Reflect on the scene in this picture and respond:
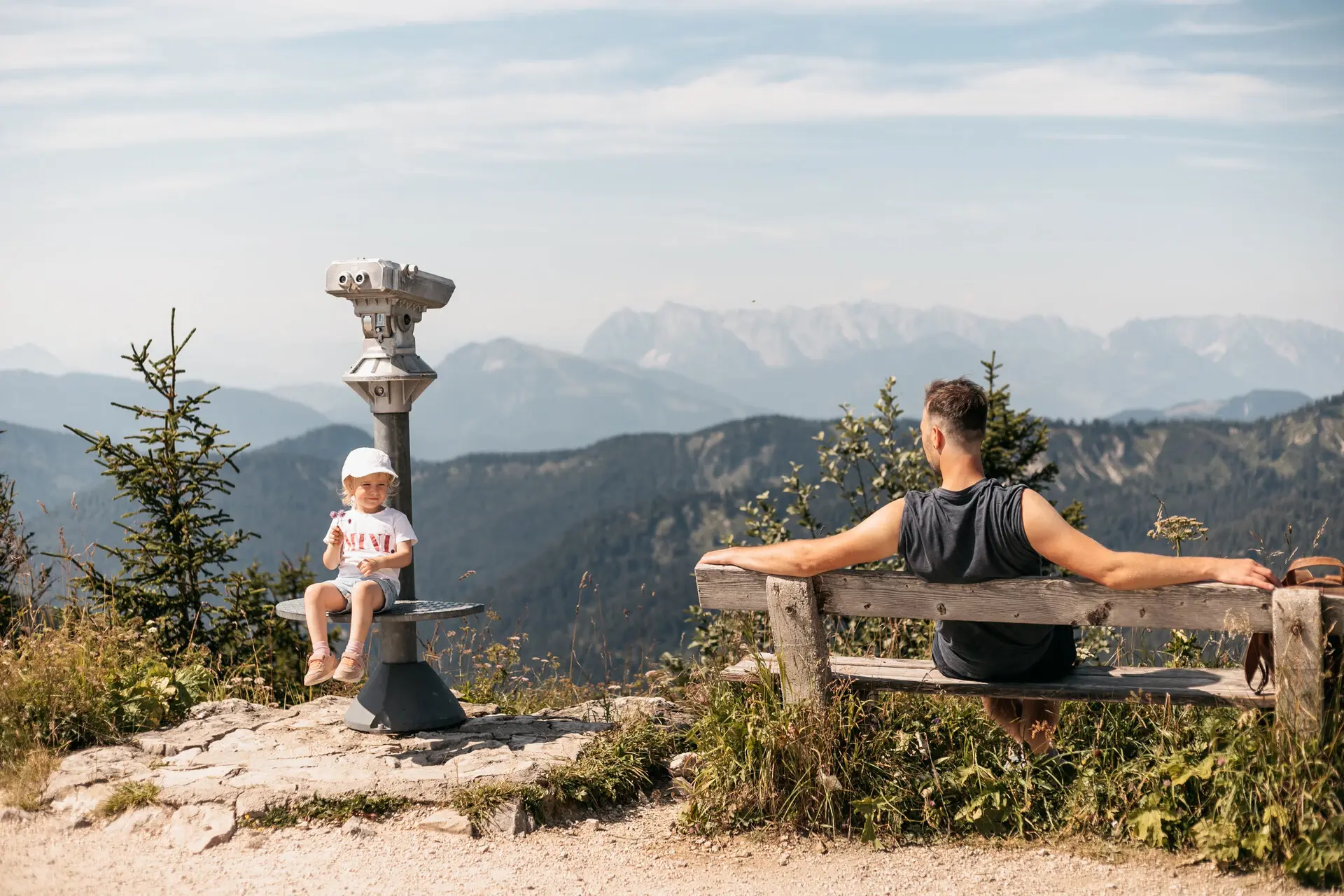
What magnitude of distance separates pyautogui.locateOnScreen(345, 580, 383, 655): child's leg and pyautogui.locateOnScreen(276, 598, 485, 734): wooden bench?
26 centimetres

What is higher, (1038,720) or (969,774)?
(1038,720)

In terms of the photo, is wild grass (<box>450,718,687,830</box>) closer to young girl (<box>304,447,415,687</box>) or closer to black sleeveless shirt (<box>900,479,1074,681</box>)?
young girl (<box>304,447,415,687</box>)

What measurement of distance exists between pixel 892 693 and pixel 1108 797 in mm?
1076

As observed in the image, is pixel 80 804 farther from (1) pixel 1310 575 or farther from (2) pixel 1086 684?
(1) pixel 1310 575

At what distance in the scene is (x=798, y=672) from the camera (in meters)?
5.09

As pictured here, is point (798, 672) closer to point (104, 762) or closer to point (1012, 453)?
point (104, 762)

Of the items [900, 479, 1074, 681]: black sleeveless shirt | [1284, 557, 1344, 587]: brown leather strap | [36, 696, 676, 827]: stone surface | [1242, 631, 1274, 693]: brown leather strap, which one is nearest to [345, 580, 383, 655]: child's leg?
[36, 696, 676, 827]: stone surface

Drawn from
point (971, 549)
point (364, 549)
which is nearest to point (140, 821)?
point (364, 549)

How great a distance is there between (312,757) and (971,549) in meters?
3.72

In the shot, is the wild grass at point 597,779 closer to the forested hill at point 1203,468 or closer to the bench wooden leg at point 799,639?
the bench wooden leg at point 799,639

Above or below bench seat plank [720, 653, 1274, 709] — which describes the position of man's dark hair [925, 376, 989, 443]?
above

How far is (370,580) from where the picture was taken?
6117mm

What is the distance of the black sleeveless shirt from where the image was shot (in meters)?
4.72

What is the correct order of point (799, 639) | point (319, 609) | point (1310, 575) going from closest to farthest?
point (1310, 575)
point (799, 639)
point (319, 609)
